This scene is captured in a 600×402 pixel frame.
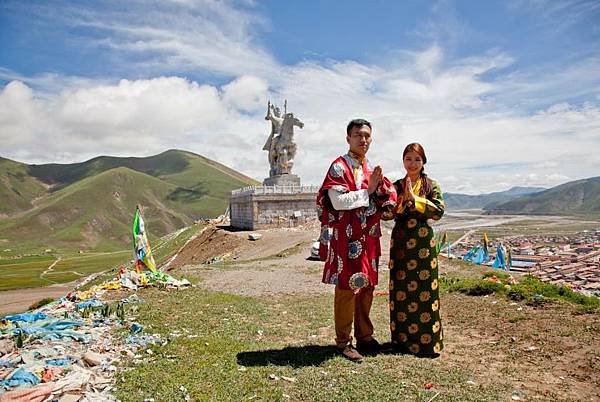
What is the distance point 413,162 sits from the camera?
6.14m

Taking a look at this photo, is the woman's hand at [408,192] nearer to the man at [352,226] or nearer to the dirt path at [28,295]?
the man at [352,226]

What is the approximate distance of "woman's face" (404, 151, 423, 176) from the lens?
6133 millimetres

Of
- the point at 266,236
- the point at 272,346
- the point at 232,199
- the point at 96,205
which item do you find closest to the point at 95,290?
the point at 272,346

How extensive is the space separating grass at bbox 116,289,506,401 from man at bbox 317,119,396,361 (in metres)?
0.58

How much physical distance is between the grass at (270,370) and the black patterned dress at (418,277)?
346 mm

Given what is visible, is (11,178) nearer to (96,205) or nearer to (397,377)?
(96,205)

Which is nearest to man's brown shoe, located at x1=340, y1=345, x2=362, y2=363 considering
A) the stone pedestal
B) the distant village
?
the distant village

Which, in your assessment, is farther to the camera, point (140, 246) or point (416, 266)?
point (140, 246)

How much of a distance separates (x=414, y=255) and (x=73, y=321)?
6.14m

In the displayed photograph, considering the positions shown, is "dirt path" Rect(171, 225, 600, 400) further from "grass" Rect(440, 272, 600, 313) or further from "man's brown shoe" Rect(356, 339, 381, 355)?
"man's brown shoe" Rect(356, 339, 381, 355)

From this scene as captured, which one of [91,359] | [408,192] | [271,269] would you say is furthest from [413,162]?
[271,269]

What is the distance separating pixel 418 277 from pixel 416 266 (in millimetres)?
162

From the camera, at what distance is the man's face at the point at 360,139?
19.1 feet

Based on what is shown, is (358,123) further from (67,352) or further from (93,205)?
(93,205)
